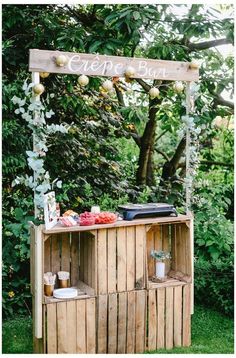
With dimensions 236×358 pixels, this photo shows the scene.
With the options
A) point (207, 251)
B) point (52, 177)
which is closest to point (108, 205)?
point (52, 177)

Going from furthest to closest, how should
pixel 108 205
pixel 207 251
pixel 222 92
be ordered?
pixel 222 92, pixel 108 205, pixel 207 251

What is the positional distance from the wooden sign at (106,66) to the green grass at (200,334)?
1.97m

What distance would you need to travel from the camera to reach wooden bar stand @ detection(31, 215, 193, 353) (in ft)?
11.6

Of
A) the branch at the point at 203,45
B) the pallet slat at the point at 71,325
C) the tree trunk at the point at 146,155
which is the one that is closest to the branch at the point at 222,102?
the branch at the point at 203,45

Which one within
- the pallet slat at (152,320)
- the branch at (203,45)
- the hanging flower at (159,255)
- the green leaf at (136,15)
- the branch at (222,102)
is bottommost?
the pallet slat at (152,320)

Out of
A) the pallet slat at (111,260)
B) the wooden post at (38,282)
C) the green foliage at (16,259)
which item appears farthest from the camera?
the green foliage at (16,259)

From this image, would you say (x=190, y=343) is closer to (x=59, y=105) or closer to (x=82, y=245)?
(x=82, y=245)

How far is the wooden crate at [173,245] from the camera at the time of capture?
13.1 ft

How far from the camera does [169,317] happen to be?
3941 mm

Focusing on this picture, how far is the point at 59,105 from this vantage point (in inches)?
207

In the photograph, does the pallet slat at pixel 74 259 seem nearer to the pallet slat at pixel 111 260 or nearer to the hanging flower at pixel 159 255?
the pallet slat at pixel 111 260

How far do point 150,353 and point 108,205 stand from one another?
168 centimetres

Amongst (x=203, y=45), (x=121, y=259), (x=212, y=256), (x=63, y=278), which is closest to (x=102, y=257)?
(x=121, y=259)

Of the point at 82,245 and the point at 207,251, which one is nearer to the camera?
the point at 82,245
